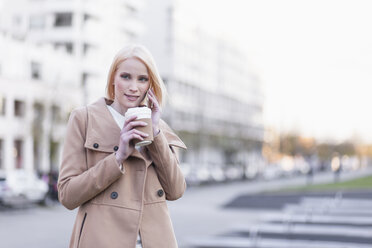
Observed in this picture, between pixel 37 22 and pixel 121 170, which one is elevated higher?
pixel 37 22

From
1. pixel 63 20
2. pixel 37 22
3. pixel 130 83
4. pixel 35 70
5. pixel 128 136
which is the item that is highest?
pixel 63 20

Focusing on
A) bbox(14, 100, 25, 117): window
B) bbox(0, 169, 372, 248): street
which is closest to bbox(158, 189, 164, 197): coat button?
bbox(0, 169, 372, 248): street

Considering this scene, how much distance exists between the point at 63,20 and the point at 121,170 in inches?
1994

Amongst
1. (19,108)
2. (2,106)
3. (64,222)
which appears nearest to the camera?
(64,222)

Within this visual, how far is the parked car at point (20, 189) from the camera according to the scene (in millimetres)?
23062

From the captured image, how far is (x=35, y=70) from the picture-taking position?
142ft

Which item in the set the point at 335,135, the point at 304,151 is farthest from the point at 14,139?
the point at 335,135

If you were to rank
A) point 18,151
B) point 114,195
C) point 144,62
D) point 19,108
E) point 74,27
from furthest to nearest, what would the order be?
1. point 74,27
2. point 18,151
3. point 19,108
4. point 144,62
5. point 114,195

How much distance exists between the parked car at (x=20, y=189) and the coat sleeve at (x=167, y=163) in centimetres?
2124

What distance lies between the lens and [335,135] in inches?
4230

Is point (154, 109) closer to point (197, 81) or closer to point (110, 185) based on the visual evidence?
point (110, 185)

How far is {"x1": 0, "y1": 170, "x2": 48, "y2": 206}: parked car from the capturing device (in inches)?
908

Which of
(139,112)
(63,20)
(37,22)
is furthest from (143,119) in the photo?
(37,22)

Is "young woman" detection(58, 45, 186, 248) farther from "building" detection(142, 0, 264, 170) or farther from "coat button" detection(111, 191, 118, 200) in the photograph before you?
"building" detection(142, 0, 264, 170)
